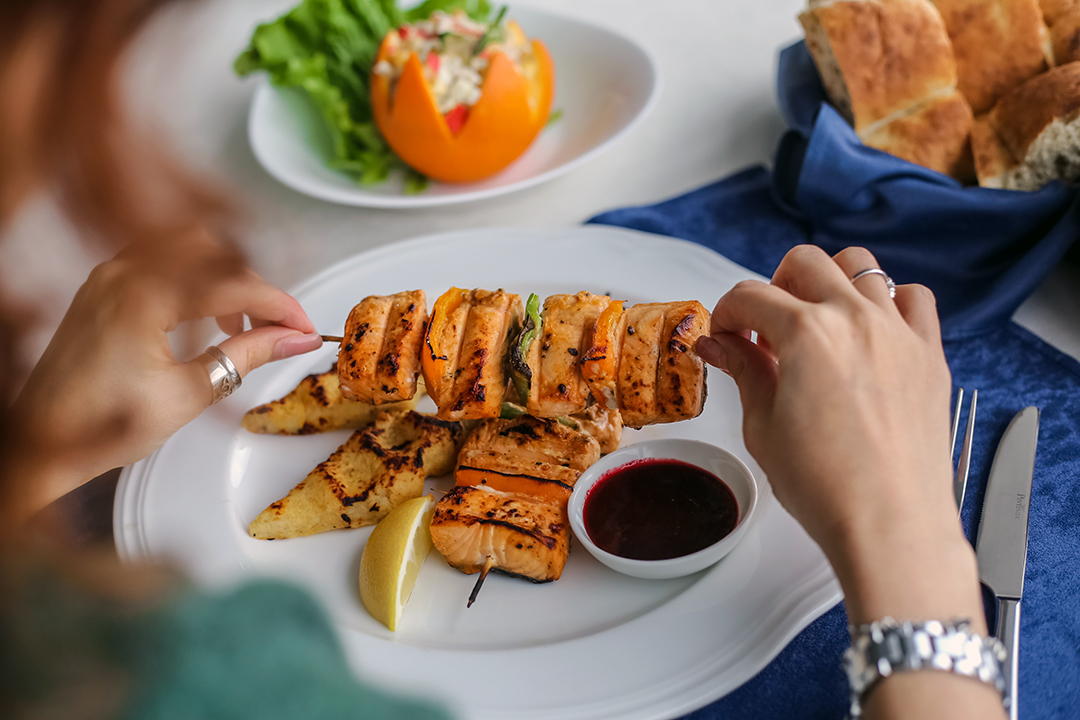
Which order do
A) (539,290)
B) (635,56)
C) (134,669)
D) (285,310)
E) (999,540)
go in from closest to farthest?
(134,669) < (999,540) < (285,310) < (539,290) < (635,56)

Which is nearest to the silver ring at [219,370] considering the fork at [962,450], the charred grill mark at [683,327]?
the charred grill mark at [683,327]

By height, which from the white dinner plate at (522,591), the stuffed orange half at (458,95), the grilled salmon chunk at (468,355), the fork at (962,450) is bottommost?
the fork at (962,450)

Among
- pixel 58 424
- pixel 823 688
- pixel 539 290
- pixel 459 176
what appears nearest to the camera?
pixel 58 424

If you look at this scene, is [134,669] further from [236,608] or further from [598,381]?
[598,381]

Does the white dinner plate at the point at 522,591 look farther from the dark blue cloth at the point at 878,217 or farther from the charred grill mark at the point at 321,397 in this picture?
the dark blue cloth at the point at 878,217

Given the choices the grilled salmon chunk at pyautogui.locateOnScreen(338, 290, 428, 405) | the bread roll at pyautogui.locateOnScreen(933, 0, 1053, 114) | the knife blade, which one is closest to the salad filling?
the grilled salmon chunk at pyautogui.locateOnScreen(338, 290, 428, 405)

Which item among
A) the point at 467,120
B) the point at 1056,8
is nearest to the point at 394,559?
the point at 467,120

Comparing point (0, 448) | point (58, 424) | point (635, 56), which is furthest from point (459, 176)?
point (0, 448)
